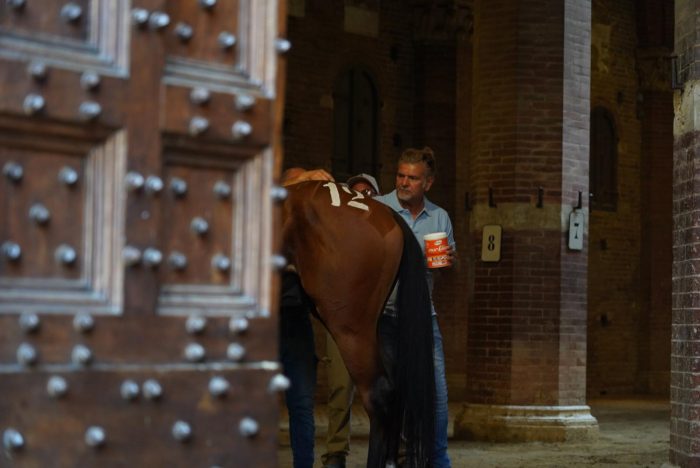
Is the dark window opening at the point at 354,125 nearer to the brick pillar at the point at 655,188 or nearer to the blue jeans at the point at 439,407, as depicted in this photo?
the brick pillar at the point at 655,188

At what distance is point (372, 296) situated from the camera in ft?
21.9

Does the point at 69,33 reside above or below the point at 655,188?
below

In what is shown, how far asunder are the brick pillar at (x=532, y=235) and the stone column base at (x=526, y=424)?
1 centimetres

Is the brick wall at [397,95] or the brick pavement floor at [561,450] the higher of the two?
the brick wall at [397,95]

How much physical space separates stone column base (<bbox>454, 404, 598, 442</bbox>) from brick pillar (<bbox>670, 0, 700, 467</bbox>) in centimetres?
377

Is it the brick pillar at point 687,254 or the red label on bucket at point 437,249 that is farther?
the brick pillar at point 687,254

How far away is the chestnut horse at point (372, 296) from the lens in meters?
6.35

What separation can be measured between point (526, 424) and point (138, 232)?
9.79 meters

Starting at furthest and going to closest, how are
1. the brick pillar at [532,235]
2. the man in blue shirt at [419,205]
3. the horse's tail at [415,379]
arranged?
the brick pillar at [532,235], the man in blue shirt at [419,205], the horse's tail at [415,379]

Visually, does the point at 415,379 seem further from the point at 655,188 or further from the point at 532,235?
the point at 655,188

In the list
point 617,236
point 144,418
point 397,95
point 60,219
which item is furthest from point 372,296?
point 617,236

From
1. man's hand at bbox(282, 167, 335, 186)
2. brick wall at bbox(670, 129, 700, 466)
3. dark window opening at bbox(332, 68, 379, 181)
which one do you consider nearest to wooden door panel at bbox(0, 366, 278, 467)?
man's hand at bbox(282, 167, 335, 186)

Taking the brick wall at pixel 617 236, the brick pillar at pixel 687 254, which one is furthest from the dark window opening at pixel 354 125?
the brick pillar at pixel 687 254

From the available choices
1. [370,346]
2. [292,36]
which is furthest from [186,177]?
[292,36]
